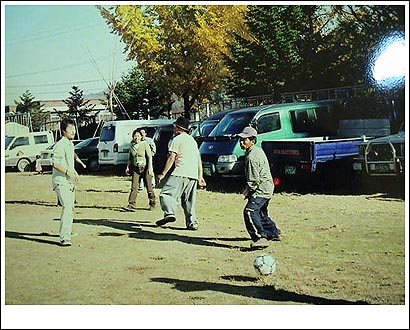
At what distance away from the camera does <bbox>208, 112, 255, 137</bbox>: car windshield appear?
6.89m

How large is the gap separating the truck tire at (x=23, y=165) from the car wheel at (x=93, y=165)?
22.2 inches

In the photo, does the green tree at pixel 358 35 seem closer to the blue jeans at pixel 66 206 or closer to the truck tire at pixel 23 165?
the blue jeans at pixel 66 206

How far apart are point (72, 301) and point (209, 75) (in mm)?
2451

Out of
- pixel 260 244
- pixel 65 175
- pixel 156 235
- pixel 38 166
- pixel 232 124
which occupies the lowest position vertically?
pixel 260 244

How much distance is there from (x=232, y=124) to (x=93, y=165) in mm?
1372

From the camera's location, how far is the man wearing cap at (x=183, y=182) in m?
6.63

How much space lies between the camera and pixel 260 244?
642 cm

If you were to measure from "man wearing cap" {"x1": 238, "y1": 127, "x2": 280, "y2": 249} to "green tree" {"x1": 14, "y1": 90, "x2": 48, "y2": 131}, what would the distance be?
1.96 meters

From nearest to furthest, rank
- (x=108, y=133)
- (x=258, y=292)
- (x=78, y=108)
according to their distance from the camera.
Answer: (x=258, y=292)
(x=78, y=108)
(x=108, y=133)

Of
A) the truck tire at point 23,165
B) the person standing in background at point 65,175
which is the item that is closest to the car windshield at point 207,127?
the person standing in background at point 65,175

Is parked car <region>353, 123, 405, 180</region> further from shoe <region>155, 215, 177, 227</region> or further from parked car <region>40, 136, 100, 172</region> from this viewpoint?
parked car <region>40, 136, 100, 172</region>

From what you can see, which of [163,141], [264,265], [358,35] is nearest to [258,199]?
[264,265]

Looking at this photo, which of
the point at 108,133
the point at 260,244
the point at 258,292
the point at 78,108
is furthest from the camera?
the point at 108,133

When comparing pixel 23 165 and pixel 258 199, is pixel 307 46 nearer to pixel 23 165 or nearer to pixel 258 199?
A: pixel 258 199
